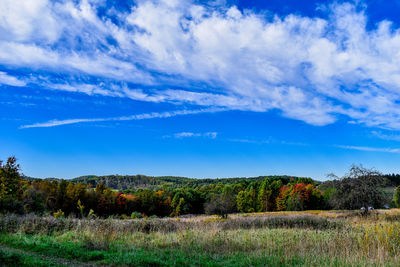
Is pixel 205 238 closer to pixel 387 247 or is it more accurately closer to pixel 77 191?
pixel 387 247

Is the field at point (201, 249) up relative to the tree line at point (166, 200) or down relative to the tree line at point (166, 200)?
up

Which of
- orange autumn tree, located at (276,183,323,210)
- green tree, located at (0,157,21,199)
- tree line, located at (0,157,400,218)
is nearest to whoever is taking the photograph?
green tree, located at (0,157,21,199)

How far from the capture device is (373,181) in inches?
894

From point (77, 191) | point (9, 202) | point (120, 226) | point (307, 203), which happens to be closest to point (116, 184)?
point (77, 191)

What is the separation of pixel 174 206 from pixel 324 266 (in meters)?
96.3

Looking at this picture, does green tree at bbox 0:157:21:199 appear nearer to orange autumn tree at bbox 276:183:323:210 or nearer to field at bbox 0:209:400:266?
field at bbox 0:209:400:266

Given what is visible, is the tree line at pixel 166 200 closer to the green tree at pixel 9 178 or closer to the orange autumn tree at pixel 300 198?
the orange autumn tree at pixel 300 198

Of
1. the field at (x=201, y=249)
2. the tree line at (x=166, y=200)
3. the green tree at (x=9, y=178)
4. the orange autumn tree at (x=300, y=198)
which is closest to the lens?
the field at (x=201, y=249)

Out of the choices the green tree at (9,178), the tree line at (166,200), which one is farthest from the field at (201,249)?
the tree line at (166,200)

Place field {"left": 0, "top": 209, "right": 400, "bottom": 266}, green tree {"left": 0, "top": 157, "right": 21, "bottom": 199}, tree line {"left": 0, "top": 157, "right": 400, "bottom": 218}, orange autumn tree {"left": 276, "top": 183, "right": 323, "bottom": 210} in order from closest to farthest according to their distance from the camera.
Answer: field {"left": 0, "top": 209, "right": 400, "bottom": 266}
green tree {"left": 0, "top": 157, "right": 21, "bottom": 199}
tree line {"left": 0, "top": 157, "right": 400, "bottom": 218}
orange autumn tree {"left": 276, "top": 183, "right": 323, "bottom": 210}

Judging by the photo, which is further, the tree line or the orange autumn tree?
the orange autumn tree

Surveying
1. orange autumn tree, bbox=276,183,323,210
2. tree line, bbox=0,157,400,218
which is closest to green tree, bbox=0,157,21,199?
tree line, bbox=0,157,400,218

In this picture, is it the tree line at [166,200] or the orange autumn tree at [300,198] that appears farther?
the orange autumn tree at [300,198]

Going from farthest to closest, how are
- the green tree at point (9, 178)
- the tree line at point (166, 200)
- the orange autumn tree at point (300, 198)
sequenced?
the orange autumn tree at point (300, 198) < the tree line at point (166, 200) < the green tree at point (9, 178)
